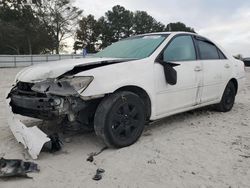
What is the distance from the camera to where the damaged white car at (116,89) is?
4.08 m

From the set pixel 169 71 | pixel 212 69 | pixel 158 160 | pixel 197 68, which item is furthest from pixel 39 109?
pixel 212 69

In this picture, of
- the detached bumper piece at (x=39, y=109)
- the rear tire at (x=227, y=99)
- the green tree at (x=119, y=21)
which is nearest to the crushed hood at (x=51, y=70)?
the detached bumper piece at (x=39, y=109)

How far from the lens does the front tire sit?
4152 millimetres

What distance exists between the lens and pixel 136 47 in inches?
208

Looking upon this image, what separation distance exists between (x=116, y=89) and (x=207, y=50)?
2595mm

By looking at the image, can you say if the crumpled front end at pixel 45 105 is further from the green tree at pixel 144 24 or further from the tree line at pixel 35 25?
the green tree at pixel 144 24

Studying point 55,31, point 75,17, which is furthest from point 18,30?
point 75,17

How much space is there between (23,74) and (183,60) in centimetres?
247

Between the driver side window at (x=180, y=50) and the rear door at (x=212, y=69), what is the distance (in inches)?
9.7

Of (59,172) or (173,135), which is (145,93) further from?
(59,172)

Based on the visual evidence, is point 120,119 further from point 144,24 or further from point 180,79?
point 144,24

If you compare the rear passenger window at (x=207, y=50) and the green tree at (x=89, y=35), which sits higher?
the green tree at (x=89, y=35)

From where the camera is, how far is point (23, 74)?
464cm

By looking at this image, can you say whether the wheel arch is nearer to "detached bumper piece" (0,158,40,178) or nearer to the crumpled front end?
the crumpled front end
